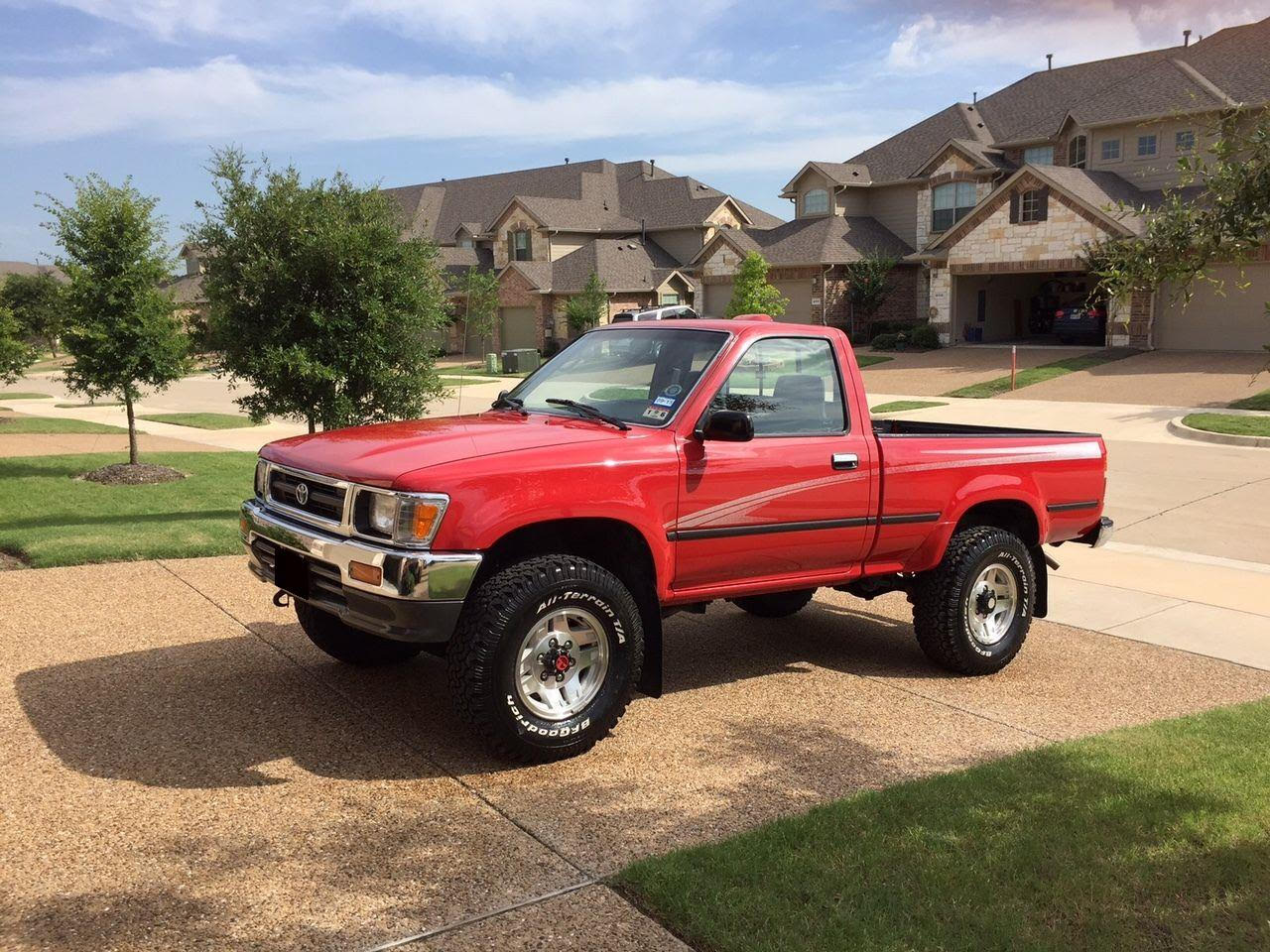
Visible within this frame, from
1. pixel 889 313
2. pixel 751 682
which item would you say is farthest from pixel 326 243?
pixel 889 313

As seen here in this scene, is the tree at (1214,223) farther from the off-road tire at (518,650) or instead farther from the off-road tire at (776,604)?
the off-road tire at (776,604)

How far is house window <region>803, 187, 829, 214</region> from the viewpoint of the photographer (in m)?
46.9

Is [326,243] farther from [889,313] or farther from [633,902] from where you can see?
[889,313]

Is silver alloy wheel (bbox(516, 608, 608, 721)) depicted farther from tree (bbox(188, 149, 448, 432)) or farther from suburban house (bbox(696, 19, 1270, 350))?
suburban house (bbox(696, 19, 1270, 350))

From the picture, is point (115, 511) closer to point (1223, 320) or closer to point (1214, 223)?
point (1214, 223)

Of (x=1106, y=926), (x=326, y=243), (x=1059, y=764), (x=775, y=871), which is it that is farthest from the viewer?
(x=326, y=243)

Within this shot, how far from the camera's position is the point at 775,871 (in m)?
4.07

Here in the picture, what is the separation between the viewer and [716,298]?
49.4 metres

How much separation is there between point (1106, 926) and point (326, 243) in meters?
8.84

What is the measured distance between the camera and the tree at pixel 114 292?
14453mm

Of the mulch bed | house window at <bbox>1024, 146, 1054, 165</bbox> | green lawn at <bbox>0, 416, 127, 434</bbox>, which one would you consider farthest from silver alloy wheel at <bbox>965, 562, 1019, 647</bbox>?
house window at <bbox>1024, 146, 1054, 165</bbox>

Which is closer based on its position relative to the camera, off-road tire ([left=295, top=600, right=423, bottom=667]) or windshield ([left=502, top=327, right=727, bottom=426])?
windshield ([left=502, top=327, right=727, bottom=426])

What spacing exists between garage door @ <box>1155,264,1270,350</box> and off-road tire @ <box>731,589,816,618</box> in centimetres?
2887

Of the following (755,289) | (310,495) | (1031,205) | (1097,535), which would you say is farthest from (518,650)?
(755,289)
